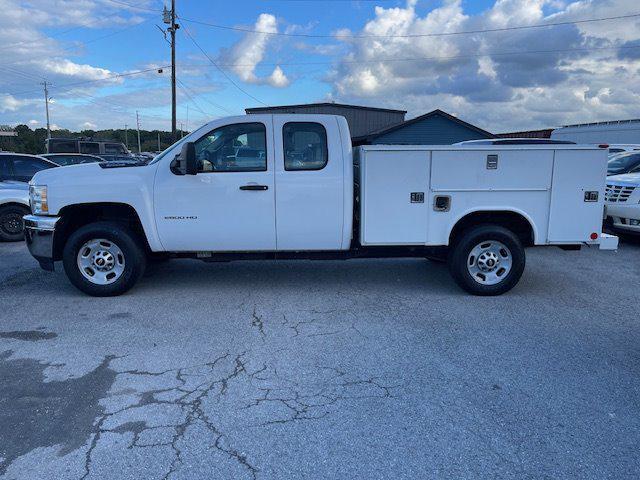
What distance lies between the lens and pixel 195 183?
5711mm

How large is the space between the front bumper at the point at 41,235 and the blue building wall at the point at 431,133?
23.4 m

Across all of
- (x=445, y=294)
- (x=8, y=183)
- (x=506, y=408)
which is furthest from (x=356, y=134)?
(x=506, y=408)

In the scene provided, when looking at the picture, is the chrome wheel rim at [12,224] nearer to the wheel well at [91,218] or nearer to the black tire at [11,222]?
the black tire at [11,222]

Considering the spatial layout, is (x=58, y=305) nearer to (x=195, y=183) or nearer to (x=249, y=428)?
(x=195, y=183)

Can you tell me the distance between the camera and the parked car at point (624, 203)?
9039mm

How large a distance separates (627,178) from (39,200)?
10076 millimetres

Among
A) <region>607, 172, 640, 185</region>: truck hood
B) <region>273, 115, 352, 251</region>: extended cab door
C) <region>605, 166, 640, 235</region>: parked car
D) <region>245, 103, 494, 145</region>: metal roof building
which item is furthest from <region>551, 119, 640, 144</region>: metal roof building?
<region>273, 115, 352, 251</region>: extended cab door

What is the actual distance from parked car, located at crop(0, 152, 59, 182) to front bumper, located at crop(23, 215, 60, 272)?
5.69 metres

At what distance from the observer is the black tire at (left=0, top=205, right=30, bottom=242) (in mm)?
9812

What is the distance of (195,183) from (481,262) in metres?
3.53

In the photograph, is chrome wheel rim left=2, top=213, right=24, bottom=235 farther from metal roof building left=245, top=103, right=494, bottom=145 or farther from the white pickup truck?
metal roof building left=245, top=103, right=494, bottom=145

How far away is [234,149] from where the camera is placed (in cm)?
578

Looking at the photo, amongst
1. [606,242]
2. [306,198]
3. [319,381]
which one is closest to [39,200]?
[306,198]

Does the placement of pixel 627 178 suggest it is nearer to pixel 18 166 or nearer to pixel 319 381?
pixel 319 381
